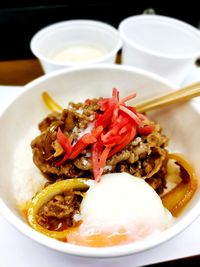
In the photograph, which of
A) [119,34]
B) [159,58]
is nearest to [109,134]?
[159,58]

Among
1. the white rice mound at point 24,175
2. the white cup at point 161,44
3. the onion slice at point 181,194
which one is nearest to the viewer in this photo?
the onion slice at point 181,194

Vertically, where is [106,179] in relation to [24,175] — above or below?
above

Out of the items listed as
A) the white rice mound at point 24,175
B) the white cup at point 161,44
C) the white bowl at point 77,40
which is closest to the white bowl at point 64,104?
the white rice mound at point 24,175

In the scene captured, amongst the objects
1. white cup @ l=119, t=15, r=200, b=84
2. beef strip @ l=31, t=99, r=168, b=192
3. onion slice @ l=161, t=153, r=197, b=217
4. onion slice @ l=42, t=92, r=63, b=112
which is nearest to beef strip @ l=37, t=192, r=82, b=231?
beef strip @ l=31, t=99, r=168, b=192

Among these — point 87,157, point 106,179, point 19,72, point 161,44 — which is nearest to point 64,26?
point 19,72

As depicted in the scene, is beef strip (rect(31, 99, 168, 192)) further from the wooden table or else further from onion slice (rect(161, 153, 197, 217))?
the wooden table

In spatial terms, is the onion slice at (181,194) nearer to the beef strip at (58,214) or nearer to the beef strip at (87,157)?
the beef strip at (87,157)

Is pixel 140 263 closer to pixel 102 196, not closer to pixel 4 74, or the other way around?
pixel 102 196

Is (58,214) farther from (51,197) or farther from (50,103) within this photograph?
(50,103)
